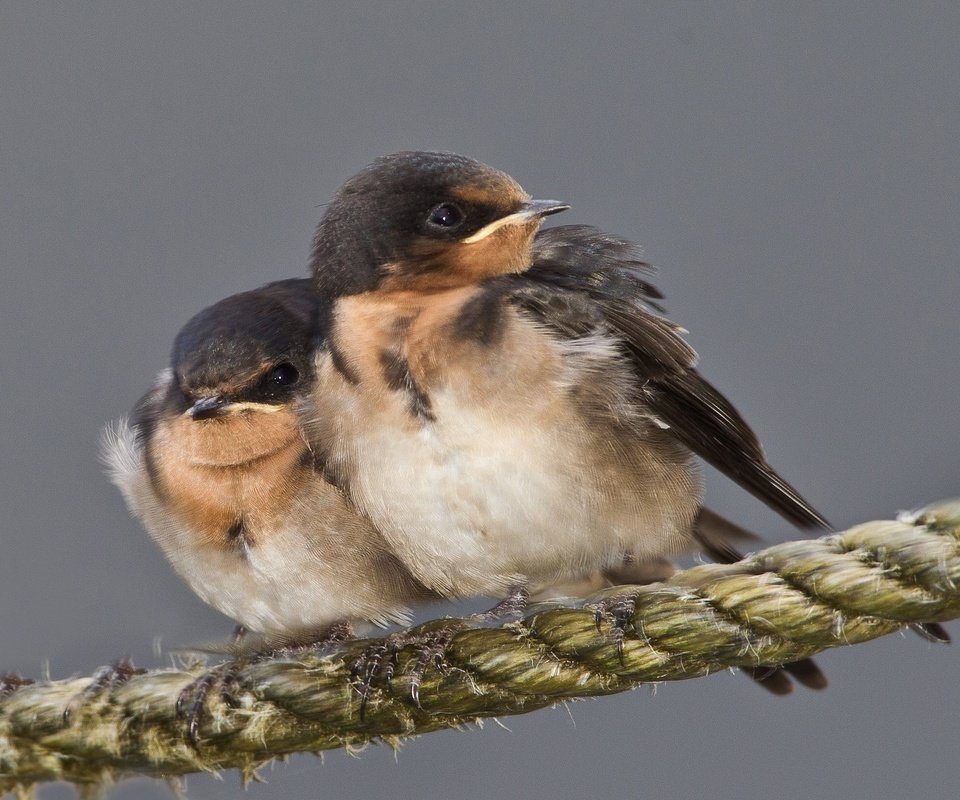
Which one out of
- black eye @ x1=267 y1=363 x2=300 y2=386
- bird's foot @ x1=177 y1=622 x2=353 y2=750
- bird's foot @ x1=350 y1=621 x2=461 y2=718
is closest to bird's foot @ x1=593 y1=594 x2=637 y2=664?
bird's foot @ x1=350 y1=621 x2=461 y2=718

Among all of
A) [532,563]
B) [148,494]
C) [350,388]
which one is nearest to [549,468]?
[532,563]

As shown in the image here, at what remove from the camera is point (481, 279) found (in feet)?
11.7

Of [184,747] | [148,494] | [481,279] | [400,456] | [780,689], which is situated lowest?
[780,689]

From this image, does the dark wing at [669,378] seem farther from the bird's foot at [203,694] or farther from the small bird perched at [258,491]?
the bird's foot at [203,694]

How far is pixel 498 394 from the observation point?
3318mm

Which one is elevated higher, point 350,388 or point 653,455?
point 350,388

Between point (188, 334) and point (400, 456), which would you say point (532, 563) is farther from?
point (188, 334)

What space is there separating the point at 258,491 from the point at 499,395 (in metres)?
0.82

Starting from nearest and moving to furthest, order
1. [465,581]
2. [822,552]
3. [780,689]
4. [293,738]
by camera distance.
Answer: [822,552], [293,738], [465,581], [780,689]

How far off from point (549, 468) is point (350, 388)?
1.70 ft

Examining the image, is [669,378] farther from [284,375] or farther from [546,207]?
[284,375]

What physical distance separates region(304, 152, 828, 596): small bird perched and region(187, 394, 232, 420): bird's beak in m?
0.23

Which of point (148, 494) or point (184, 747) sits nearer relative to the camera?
point (184, 747)

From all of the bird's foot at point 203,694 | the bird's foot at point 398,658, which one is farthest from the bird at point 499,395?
the bird's foot at point 203,694
